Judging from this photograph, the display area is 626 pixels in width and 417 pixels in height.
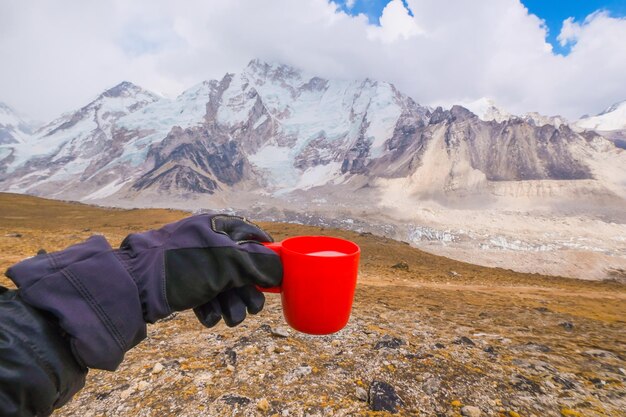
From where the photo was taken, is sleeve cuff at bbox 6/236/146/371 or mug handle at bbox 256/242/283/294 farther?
mug handle at bbox 256/242/283/294

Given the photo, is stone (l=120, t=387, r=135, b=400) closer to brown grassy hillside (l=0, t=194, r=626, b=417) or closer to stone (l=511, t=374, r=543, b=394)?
brown grassy hillside (l=0, t=194, r=626, b=417)

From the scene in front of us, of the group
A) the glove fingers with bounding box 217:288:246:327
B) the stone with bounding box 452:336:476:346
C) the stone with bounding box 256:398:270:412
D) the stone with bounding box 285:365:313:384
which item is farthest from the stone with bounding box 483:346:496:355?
the glove fingers with bounding box 217:288:246:327

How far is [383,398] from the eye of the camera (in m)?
2.66

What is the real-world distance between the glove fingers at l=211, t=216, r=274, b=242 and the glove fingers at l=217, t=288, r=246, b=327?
0.31m

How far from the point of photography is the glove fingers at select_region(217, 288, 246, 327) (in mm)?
1815

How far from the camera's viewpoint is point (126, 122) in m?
166

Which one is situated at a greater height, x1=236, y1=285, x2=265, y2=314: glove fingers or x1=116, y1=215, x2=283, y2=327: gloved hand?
x1=116, y1=215, x2=283, y2=327: gloved hand

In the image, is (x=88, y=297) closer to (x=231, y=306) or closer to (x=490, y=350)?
Result: (x=231, y=306)

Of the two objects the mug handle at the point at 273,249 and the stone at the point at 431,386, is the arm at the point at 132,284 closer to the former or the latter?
the mug handle at the point at 273,249

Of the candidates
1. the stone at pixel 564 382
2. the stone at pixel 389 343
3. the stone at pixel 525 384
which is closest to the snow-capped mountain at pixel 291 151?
the stone at pixel 389 343

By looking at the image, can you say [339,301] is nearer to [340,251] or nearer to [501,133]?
[340,251]

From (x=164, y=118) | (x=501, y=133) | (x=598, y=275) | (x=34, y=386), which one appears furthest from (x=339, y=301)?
(x=164, y=118)

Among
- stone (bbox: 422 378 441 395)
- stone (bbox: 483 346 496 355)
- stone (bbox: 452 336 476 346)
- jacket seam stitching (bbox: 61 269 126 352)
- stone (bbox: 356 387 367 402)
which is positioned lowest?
stone (bbox: 452 336 476 346)

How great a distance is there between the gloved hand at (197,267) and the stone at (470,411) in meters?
1.90
